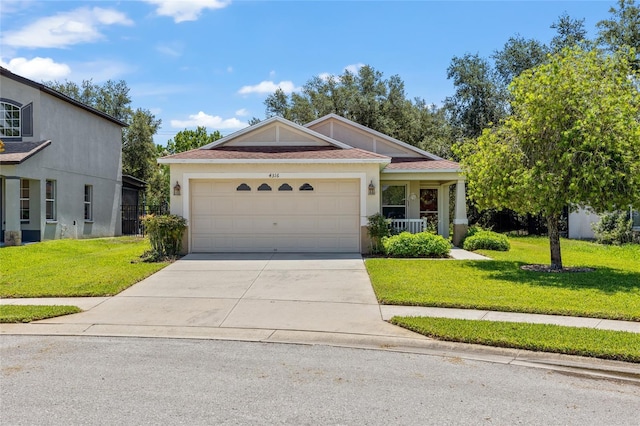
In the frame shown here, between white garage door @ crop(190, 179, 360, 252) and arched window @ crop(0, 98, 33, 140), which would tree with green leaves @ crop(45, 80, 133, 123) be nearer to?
arched window @ crop(0, 98, 33, 140)

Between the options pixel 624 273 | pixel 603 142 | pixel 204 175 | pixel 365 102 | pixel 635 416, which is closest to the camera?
pixel 635 416

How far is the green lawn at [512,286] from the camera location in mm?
8656

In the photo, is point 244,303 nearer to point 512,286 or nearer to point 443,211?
point 512,286

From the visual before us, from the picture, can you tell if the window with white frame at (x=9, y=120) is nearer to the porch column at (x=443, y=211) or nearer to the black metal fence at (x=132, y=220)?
the black metal fence at (x=132, y=220)

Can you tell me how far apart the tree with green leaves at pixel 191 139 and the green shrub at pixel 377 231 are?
34.0m

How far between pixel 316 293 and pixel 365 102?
2717cm

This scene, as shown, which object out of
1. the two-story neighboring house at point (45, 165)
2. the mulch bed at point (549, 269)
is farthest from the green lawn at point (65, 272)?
the mulch bed at point (549, 269)

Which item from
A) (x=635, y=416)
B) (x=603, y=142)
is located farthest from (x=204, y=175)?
(x=635, y=416)

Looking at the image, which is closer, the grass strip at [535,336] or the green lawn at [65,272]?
the grass strip at [535,336]

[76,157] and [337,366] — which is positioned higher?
[76,157]

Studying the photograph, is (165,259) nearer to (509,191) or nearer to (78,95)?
(509,191)

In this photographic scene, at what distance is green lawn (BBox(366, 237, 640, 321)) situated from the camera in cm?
866

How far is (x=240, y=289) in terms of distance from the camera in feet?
34.9

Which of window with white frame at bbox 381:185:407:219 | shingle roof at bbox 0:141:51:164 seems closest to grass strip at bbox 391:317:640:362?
window with white frame at bbox 381:185:407:219
